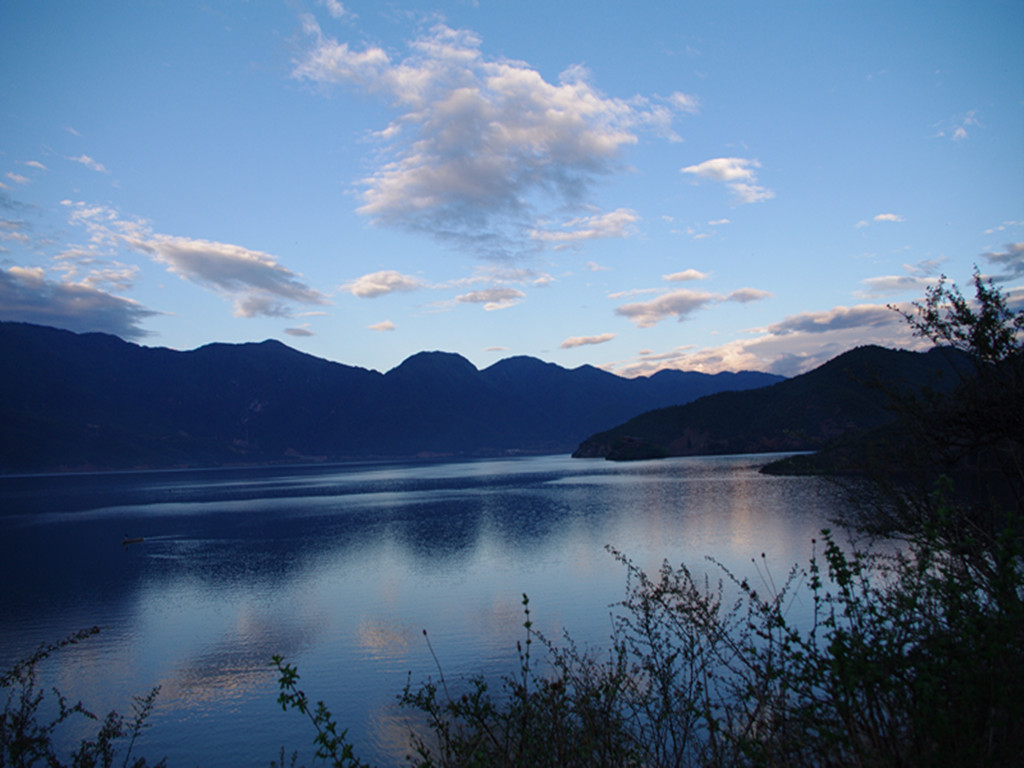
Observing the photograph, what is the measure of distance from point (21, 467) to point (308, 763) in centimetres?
24652

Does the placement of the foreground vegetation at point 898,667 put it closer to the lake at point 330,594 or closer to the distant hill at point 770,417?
the lake at point 330,594

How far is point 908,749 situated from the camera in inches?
162

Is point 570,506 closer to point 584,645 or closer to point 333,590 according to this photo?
point 333,590

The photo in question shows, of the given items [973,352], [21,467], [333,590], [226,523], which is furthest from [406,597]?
[21,467]

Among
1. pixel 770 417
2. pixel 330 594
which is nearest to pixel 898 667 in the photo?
pixel 330 594

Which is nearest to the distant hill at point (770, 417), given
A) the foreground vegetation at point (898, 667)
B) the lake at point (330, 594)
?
the lake at point (330, 594)

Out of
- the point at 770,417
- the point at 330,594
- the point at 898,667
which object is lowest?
the point at 330,594

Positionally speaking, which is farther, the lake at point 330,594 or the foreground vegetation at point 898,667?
the lake at point 330,594

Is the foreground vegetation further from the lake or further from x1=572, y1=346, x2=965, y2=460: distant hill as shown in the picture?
x1=572, y1=346, x2=965, y2=460: distant hill

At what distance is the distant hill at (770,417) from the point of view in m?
107

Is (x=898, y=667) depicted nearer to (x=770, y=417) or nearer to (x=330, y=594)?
(x=330, y=594)

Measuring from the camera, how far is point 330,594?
2547 centimetres

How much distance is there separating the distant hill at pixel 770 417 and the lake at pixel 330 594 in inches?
2457

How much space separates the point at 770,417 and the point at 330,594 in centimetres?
12988
